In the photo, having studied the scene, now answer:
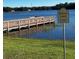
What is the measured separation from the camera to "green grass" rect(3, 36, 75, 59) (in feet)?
6.91

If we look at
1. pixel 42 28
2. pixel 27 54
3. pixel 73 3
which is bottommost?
pixel 27 54

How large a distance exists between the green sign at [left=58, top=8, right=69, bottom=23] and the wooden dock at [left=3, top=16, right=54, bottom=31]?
15 cm

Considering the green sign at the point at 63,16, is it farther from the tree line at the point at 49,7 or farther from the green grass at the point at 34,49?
the green grass at the point at 34,49

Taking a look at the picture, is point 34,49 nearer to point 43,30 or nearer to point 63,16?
point 43,30

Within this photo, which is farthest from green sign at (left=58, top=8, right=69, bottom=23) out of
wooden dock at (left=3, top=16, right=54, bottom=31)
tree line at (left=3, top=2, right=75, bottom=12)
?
wooden dock at (left=3, top=16, right=54, bottom=31)

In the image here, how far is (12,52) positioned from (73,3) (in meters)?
0.58

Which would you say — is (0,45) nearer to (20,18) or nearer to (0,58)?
(0,58)

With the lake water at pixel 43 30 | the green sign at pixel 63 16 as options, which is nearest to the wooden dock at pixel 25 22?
the lake water at pixel 43 30

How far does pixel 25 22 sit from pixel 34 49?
209 mm

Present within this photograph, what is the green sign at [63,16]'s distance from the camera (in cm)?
195

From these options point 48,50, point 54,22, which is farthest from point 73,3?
point 48,50

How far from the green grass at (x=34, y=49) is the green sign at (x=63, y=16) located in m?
0.18

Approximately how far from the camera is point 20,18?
218 centimetres

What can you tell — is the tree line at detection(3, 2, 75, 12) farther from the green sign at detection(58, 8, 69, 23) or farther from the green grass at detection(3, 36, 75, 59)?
the green grass at detection(3, 36, 75, 59)
